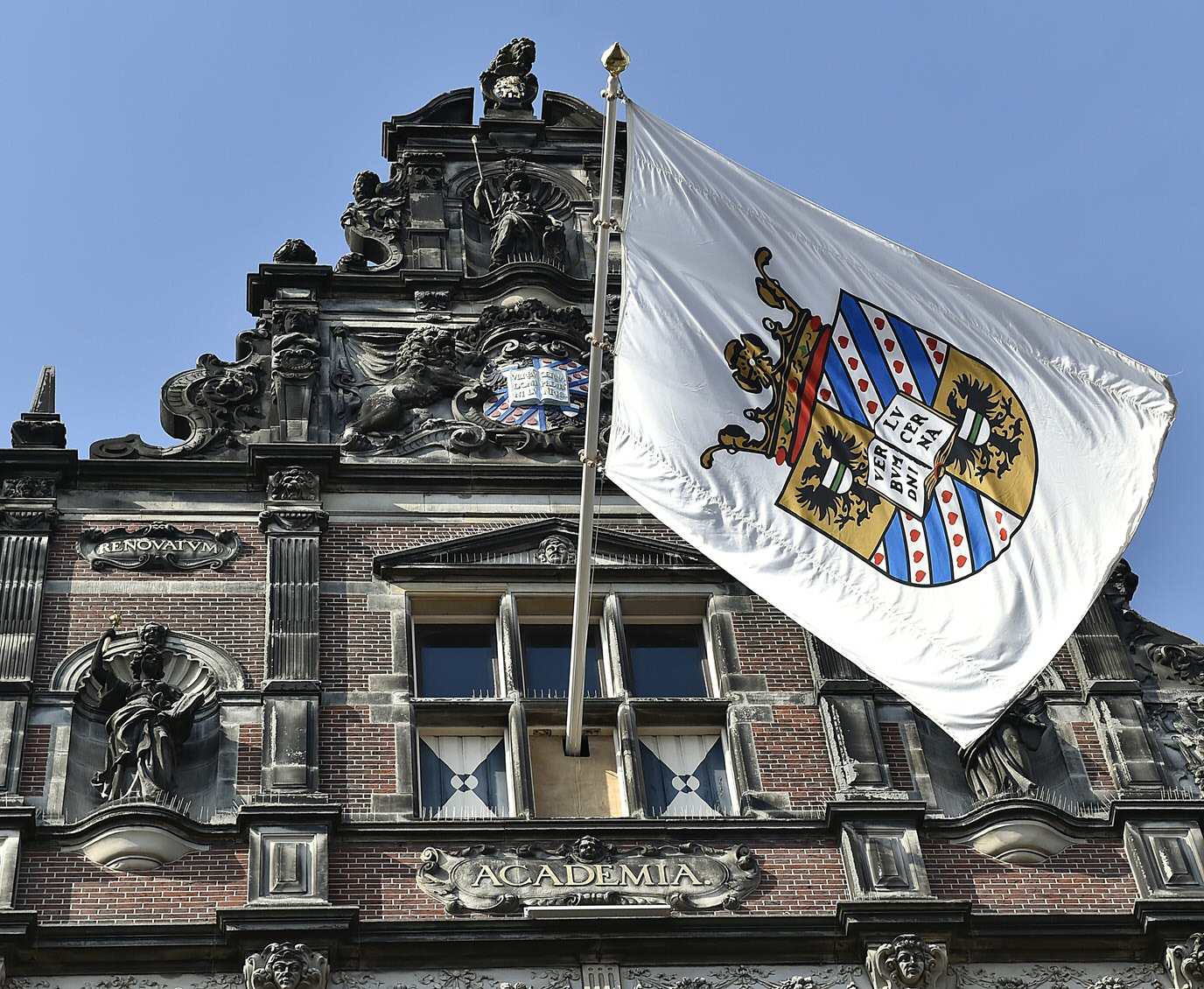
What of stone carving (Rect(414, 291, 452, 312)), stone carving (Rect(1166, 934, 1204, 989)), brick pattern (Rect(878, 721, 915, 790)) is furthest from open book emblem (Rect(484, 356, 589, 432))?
stone carving (Rect(1166, 934, 1204, 989))

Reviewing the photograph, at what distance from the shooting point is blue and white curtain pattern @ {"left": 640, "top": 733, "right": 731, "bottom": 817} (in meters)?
18.6

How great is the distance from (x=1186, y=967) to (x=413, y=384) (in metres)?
8.84

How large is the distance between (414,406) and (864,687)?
5247 mm

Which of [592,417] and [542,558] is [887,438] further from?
[542,558]

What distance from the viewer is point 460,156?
24.9 m

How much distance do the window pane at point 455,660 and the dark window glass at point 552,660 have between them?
0.32 m

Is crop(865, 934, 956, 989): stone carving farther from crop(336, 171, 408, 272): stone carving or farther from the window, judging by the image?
crop(336, 171, 408, 272): stone carving

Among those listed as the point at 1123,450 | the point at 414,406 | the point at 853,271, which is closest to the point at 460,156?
the point at 414,406

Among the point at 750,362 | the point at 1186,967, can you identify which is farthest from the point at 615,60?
the point at 1186,967

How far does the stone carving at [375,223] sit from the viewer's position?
2344 cm

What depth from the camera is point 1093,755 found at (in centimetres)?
1911

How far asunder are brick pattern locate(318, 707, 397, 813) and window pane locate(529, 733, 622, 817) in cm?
123

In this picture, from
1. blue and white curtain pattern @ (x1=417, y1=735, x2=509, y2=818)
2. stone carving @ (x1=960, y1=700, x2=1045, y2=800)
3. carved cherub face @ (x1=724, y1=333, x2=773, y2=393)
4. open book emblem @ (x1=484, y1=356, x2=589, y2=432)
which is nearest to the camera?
carved cherub face @ (x1=724, y1=333, x2=773, y2=393)

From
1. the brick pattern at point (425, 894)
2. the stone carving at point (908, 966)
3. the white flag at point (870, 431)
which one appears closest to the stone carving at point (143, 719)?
the brick pattern at point (425, 894)
